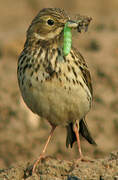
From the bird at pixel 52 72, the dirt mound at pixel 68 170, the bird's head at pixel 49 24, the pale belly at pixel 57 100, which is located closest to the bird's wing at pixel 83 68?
the bird at pixel 52 72

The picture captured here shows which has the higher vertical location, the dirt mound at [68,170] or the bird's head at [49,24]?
the bird's head at [49,24]

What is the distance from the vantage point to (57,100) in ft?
20.6

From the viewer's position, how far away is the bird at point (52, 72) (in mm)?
6137

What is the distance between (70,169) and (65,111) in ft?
2.55

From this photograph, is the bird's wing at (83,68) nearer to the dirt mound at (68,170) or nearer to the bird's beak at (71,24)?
the bird's beak at (71,24)

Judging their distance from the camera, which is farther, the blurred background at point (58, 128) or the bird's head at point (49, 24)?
the blurred background at point (58, 128)

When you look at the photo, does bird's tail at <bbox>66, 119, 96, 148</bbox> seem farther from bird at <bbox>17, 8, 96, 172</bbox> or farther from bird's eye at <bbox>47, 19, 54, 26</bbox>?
bird's eye at <bbox>47, 19, 54, 26</bbox>

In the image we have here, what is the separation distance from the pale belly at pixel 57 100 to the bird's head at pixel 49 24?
555 mm

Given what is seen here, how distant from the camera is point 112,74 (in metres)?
10.6

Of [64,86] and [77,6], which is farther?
[77,6]

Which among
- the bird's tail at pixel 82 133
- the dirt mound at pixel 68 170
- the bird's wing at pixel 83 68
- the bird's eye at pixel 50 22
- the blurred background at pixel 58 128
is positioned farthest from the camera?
the blurred background at pixel 58 128

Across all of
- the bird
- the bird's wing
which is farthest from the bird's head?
the bird's wing

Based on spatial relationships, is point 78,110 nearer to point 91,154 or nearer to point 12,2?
point 91,154

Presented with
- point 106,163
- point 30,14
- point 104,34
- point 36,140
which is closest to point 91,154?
point 36,140
